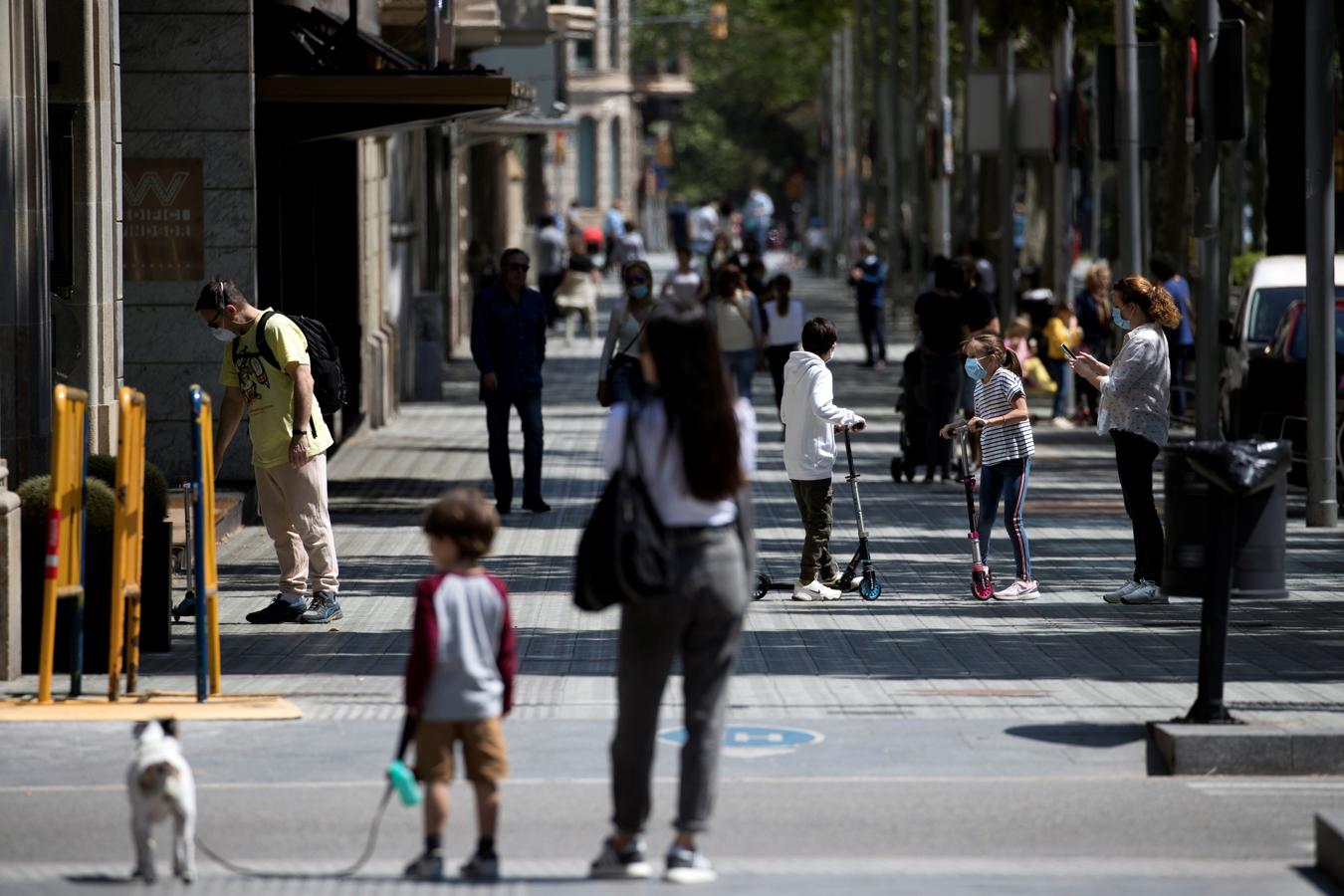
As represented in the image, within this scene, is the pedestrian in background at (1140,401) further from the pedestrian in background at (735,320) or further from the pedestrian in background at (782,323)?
the pedestrian in background at (782,323)

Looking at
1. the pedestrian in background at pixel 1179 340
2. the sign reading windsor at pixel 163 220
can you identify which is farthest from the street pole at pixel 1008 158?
the sign reading windsor at pixel 163 220

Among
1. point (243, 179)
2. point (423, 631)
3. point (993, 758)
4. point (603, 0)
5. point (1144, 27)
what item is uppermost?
point (603, 0)

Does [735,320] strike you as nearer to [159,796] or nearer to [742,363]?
[742,363]

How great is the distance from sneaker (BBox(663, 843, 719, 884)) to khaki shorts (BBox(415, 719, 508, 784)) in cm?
54

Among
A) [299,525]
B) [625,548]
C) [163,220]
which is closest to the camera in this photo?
[625,548]

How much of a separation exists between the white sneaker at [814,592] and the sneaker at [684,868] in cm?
654

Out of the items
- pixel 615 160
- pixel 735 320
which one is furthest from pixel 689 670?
pixel 615 160

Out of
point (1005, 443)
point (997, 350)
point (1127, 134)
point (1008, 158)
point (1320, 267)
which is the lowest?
point (1005, 443)

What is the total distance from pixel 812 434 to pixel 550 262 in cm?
2679

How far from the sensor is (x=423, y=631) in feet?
22.8

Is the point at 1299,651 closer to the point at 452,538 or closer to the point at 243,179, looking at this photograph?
the point at 452,538

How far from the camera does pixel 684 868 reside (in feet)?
23.2

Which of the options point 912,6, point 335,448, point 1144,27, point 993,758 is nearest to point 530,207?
point 912,6

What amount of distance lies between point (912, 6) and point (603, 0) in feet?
168
